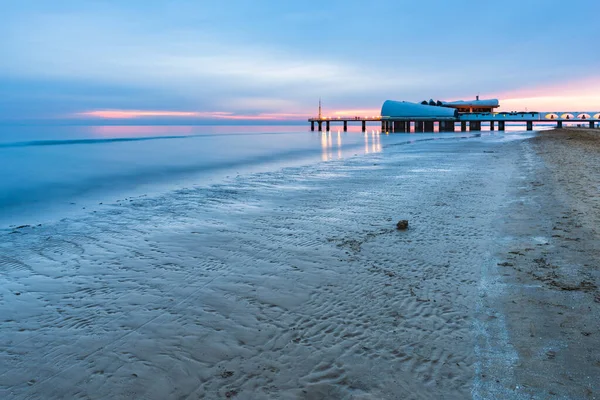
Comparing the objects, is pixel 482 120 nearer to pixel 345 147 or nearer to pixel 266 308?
pixel 345 147

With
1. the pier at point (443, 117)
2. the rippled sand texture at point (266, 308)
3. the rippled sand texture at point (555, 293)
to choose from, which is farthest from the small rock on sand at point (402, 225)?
the pier at point (443, 117)

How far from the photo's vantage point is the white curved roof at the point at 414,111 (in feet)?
371

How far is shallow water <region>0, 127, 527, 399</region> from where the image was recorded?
404cm

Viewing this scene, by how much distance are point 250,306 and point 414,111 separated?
11713 cm

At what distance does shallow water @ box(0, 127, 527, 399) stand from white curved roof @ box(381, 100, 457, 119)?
108987 mm

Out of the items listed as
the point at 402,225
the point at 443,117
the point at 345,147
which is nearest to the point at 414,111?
the point at 443,117

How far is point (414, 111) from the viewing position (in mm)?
115062

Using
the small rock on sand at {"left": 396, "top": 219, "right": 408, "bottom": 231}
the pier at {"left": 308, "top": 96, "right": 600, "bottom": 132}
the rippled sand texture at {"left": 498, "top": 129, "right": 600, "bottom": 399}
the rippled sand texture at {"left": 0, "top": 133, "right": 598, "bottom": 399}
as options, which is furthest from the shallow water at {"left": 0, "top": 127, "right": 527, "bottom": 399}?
the pier at {"left": 308, "top": 96, "right": 600, "bottom": 132}

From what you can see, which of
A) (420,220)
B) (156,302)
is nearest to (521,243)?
(420,220)

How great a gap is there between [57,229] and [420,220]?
9.29m

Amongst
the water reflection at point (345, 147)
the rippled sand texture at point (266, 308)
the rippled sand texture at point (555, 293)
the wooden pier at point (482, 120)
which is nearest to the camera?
the rippled sand texture at point (555, 293)

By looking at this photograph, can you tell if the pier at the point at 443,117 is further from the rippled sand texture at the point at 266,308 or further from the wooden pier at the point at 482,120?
the rippled sand texture at the point at 266,308

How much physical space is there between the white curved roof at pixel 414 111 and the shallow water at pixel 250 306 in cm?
10899

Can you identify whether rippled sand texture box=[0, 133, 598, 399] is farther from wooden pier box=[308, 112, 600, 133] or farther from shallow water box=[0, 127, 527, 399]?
wooden pier box=[308, 112, 600, 133]
